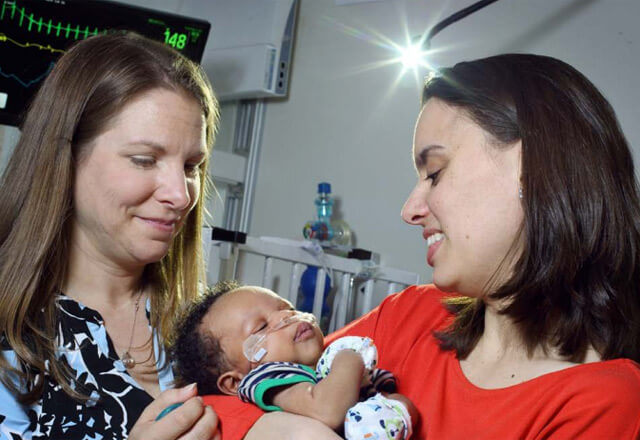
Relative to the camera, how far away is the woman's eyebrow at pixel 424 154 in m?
1.14

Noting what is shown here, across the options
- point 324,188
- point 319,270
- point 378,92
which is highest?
point 378,92

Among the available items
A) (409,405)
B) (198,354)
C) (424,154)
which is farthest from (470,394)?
(198,354)

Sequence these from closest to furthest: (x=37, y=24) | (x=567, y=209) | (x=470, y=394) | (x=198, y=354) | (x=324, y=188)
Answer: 1. (x=567, y=209)
2. (x=470, y=394)
3. (x=198, y=354)
4. (x=37, y=24)
5. (x=324, y=188)

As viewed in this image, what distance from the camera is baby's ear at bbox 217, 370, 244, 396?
1.34 metres

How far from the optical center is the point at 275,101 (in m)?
3.50

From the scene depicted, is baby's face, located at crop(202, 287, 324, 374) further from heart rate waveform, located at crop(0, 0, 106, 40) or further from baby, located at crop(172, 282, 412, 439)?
heart rate waveform, located at crop(0, 0, 106, 40)

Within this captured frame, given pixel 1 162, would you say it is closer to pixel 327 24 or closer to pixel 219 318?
pixel 327 24

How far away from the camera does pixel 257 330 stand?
4.50ft

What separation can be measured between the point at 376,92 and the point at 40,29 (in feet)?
4.51

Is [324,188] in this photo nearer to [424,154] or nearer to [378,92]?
[378,92]

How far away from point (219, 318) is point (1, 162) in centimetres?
180

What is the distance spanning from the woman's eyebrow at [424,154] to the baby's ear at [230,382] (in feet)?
1.74

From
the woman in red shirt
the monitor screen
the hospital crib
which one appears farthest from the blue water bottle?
the woman in red shirt

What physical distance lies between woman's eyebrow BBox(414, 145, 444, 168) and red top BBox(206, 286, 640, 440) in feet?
1.14
